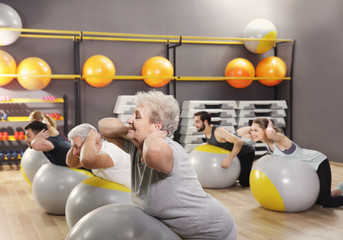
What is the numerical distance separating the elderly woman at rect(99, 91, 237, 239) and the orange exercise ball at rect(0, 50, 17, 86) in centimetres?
434

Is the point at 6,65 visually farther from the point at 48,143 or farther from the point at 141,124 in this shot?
the point at 141,124

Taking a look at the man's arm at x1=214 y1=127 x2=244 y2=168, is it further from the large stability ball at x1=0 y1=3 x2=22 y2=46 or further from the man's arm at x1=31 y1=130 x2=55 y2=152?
the large stability ball at x1=0 y1=3 x2=22 y2=46

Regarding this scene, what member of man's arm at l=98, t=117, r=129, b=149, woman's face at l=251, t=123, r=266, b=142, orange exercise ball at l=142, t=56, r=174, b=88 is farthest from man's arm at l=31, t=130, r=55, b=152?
orange exercise ball at l=142, t=56, r=174, b=88

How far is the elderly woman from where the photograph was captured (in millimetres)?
1521

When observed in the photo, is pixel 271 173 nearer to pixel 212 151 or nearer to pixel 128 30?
pixel 212 151

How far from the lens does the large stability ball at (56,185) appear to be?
3205 millimetres

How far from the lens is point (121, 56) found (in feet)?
21.4

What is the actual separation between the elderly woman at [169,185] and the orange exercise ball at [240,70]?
5164 mm

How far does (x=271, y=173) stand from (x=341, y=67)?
11.3 feet

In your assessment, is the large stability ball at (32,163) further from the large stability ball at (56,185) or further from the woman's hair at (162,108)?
the woman's hair at (162,108)

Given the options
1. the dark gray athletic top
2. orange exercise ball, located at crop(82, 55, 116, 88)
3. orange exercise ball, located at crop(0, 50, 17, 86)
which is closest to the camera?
the dark gray athletic top

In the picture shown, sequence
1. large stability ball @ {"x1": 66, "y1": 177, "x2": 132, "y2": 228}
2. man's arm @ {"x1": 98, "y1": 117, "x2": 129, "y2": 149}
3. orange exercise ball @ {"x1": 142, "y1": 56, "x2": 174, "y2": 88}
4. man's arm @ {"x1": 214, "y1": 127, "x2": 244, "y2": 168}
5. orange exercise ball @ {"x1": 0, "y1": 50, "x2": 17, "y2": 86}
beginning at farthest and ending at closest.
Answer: orange exercise ball @ {"x1": 142, "y1": 56, "x2": 174, "y2": 88}
orange exercise ball @ {"x1": 0, "y1": 50, "x2": 17, "y2": 86}
man's arm @ {"x1": 214, "y1": 127, "x2": 244, "y2": 168}
large stability ball @ {"x1": 66, "y1": 177, "x2": 132, "y2": 228}
man's arm @ {"x1": 98, "y1": 117, "x2": 129, "y2": 149}

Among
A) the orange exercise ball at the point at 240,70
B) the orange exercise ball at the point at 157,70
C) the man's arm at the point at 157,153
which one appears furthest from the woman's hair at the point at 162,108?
the orange exercise ball at the point at 240,70

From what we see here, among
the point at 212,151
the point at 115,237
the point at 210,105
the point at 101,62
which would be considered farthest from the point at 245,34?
the point at 115,237
